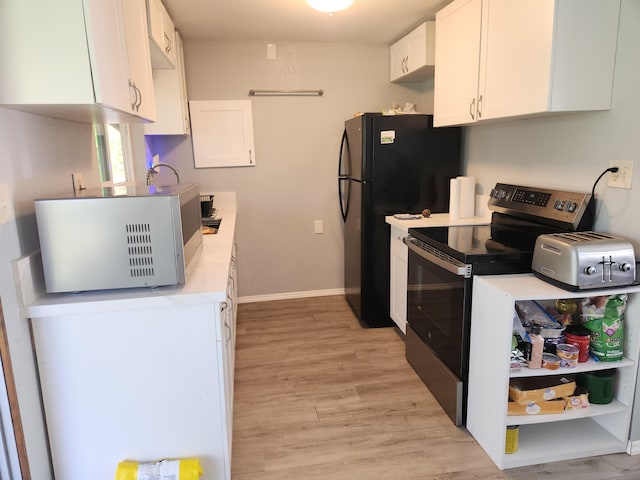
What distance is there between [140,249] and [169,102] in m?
1.89

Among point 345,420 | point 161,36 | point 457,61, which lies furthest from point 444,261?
point 161,36

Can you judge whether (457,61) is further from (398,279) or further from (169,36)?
(169,36)

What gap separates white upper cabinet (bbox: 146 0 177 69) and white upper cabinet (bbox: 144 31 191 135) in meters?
0.13

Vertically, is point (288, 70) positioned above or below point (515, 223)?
above

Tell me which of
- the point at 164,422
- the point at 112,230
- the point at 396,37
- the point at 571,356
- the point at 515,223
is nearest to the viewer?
the point at 112,230

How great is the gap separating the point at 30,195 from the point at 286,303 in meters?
2.60

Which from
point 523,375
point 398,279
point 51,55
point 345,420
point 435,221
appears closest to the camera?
point 51,55

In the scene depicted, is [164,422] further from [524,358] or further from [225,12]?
[225,12]

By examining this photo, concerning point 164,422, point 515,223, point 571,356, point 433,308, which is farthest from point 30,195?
point 515,223

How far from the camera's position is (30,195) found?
1442 mm

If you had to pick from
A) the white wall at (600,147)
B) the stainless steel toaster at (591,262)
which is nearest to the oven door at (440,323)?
the stainless steel toaster at (591,262)

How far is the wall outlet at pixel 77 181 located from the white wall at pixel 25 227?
5.8 inches

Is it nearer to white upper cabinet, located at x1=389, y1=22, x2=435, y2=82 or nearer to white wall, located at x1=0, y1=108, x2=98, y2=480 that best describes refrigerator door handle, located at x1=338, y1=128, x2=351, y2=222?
white upper cabinet, located at x1=389, y1=22, x2=435, y2=82

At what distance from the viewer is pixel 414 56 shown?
3.18m
